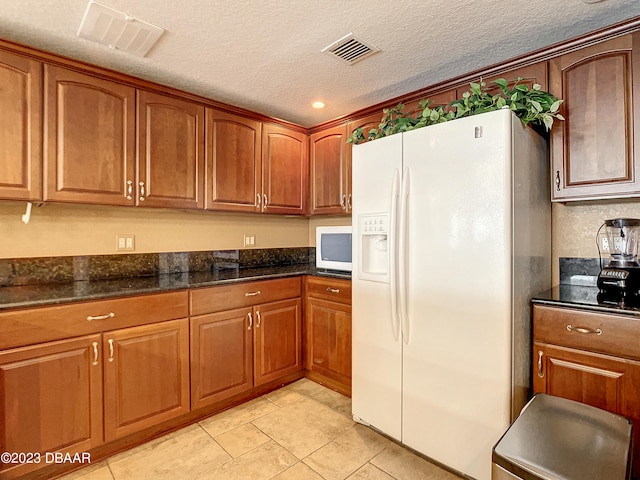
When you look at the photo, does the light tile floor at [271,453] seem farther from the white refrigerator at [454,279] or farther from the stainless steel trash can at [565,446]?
the stainless steel trash can at [565,446]

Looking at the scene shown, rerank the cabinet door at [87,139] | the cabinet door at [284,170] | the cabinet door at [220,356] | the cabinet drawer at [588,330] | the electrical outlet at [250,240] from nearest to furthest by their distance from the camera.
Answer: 1. the cabinet drawer at [588,330]
2. the cabinet door at [87,139]
3. the cabinet door at [220,356]
4. the cabinet door at [284,170]
5. the electrical outlet at [250,240]

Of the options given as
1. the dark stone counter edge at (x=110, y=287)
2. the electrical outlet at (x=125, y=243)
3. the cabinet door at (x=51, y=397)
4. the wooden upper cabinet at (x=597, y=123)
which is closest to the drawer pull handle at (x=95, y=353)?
the cabinet door at (x=51, y=397)

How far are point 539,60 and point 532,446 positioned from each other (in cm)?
196

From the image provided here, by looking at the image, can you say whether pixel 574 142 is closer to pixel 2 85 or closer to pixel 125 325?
pixel 125 325

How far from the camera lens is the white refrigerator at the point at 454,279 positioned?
153 centimetres

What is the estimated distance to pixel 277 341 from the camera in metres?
2.63

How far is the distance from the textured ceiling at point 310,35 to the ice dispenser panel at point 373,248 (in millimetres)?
1007

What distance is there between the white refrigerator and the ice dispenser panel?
12 millimetres

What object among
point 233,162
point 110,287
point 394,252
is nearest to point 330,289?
point 394,252

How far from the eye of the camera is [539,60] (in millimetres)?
1879

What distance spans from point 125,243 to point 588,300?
285cm

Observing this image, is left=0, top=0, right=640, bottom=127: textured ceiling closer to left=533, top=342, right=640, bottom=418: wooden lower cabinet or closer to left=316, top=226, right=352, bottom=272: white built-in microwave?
left=316, top=226, right=352, bottom=272: white built-in microwave

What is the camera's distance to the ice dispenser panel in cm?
202

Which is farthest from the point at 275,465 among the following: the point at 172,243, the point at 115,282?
the point at 172,243
